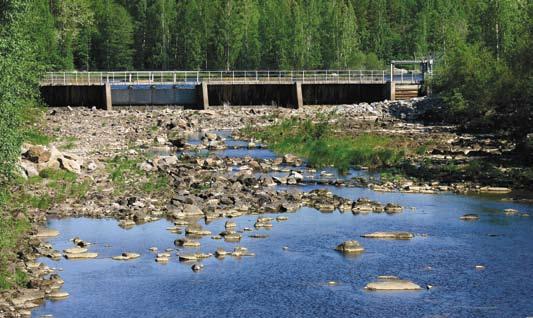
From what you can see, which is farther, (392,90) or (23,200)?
(392,90)

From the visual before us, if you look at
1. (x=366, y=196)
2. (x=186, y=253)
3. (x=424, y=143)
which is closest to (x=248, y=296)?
(x=186, y=253)

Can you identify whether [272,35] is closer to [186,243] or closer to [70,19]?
[70,19]

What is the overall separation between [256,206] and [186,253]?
32.3 feet

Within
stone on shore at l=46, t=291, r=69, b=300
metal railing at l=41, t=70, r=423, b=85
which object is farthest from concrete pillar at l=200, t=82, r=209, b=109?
stone on shore at l=46, t=291, r=69, b=300

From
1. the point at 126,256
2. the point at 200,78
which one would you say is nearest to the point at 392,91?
the point at 200,78

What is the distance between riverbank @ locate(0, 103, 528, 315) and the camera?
42156 mm

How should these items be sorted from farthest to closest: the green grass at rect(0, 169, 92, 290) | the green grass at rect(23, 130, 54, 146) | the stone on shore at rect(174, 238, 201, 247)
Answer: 1. the green grass at rect(23, 130, 54, 146)
2. the stone on shore at rect(174, 238, 201, 247)
3. the green grass at rect(0, 169, 92, 290)

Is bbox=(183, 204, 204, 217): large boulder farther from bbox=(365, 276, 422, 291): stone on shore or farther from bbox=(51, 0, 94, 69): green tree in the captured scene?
bbox=(51, 0, 94, 69): green tree

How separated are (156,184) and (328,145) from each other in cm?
2027

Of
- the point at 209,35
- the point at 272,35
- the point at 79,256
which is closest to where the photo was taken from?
the point at 79,256

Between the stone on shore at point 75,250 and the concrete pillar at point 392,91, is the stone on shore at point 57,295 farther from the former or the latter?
the concrete pillar at point 392,91

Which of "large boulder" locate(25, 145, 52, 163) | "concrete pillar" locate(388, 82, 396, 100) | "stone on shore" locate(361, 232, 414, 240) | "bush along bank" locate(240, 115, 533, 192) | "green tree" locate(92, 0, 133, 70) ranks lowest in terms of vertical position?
"stone on shore" locate(361, 232, 414, 240)

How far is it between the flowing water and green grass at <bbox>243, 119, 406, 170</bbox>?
51.3 ft

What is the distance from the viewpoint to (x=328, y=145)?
220 feet
